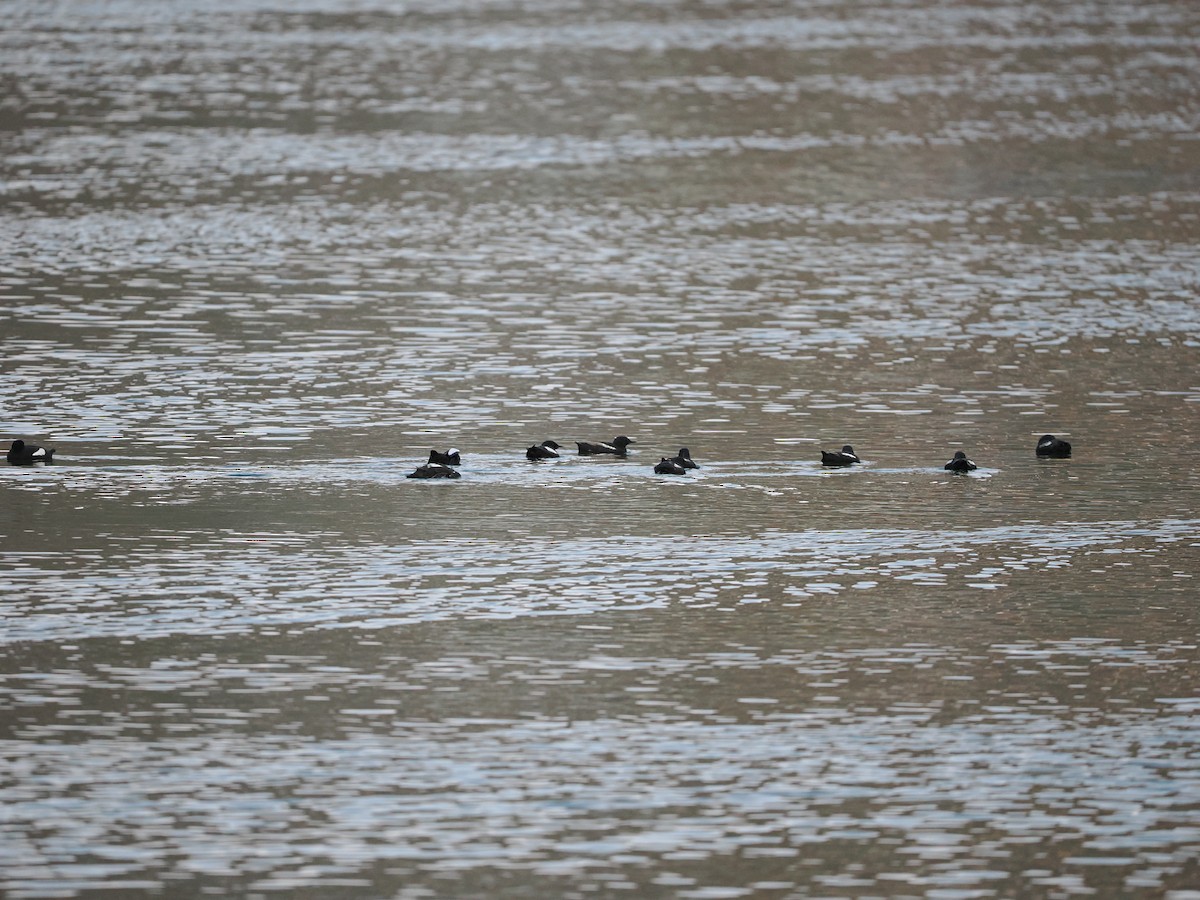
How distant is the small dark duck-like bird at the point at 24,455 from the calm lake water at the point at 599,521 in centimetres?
14

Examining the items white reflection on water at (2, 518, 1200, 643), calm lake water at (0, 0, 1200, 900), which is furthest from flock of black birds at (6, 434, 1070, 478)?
white reflection on water at (2, 518, 1200, 643)

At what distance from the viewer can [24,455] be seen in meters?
21.7

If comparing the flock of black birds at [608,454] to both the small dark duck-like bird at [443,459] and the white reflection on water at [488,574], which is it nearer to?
the small dark duck-like bird at [443,459]

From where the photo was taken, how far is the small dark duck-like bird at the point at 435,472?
69.4 feet

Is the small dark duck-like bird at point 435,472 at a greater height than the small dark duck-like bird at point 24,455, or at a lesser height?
lesser

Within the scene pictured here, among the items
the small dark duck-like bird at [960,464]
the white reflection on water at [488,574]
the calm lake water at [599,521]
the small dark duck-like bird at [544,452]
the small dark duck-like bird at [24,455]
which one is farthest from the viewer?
the small dark duck-like bird at [544,452]

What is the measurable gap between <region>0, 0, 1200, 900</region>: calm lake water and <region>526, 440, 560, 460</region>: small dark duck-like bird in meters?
0.12

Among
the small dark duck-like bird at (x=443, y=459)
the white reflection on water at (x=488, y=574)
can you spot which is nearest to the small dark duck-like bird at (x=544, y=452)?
the small dark duck-like bird at (x=443, y=459)

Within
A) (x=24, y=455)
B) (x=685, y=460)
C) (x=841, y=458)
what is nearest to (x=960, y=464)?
(x=841, y=458)

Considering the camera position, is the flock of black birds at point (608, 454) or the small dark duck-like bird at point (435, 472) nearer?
the small dark duck-like bird at point (435, 472)

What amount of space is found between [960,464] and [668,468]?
8.19 feet

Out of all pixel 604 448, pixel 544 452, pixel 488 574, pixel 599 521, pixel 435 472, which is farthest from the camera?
pixel 604 448

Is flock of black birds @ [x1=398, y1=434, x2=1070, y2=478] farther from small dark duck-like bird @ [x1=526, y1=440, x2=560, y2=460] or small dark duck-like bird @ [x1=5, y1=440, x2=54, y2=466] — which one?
small dark duck-like bird @ [x1=5, y1=440, x2=54, y2=466]

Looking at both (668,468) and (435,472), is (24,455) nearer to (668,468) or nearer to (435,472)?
(435,472)
